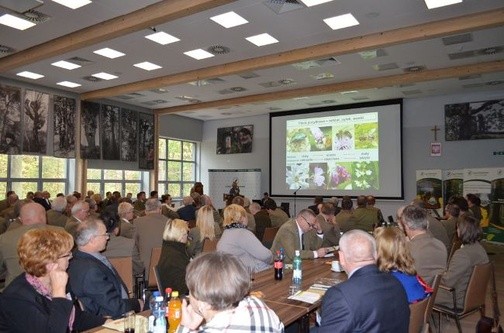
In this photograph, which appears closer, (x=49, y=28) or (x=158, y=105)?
(x=49, y=28)

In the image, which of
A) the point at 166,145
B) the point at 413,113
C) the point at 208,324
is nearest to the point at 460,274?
the point at 208,324

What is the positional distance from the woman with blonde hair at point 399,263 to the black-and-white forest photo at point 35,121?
36.1 feet

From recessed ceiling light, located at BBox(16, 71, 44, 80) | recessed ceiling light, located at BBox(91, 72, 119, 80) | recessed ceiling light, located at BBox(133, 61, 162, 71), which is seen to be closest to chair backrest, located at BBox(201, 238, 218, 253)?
recessed ceiling light, located at BBox(133, 61, 162, 71)

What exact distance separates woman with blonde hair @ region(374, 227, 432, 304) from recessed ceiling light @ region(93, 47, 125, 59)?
7517mm

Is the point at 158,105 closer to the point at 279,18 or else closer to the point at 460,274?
the point at 279,18

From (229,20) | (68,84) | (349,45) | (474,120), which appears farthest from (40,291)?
(474,120)

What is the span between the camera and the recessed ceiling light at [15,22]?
678cm

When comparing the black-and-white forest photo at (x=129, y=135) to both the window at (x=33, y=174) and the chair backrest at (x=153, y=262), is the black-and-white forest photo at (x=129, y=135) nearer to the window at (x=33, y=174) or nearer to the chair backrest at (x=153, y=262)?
the window at (x=33, y=174)

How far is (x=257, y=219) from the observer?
7.42m

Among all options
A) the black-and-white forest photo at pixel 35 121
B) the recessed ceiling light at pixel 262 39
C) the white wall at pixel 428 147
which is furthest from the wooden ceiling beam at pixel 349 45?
the white wall at pixel 428 147

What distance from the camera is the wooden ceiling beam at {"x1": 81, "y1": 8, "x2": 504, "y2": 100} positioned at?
258 inches

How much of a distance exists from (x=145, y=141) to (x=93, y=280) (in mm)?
12298

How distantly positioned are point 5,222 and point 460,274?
5941mm

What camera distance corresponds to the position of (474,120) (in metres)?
12.0
